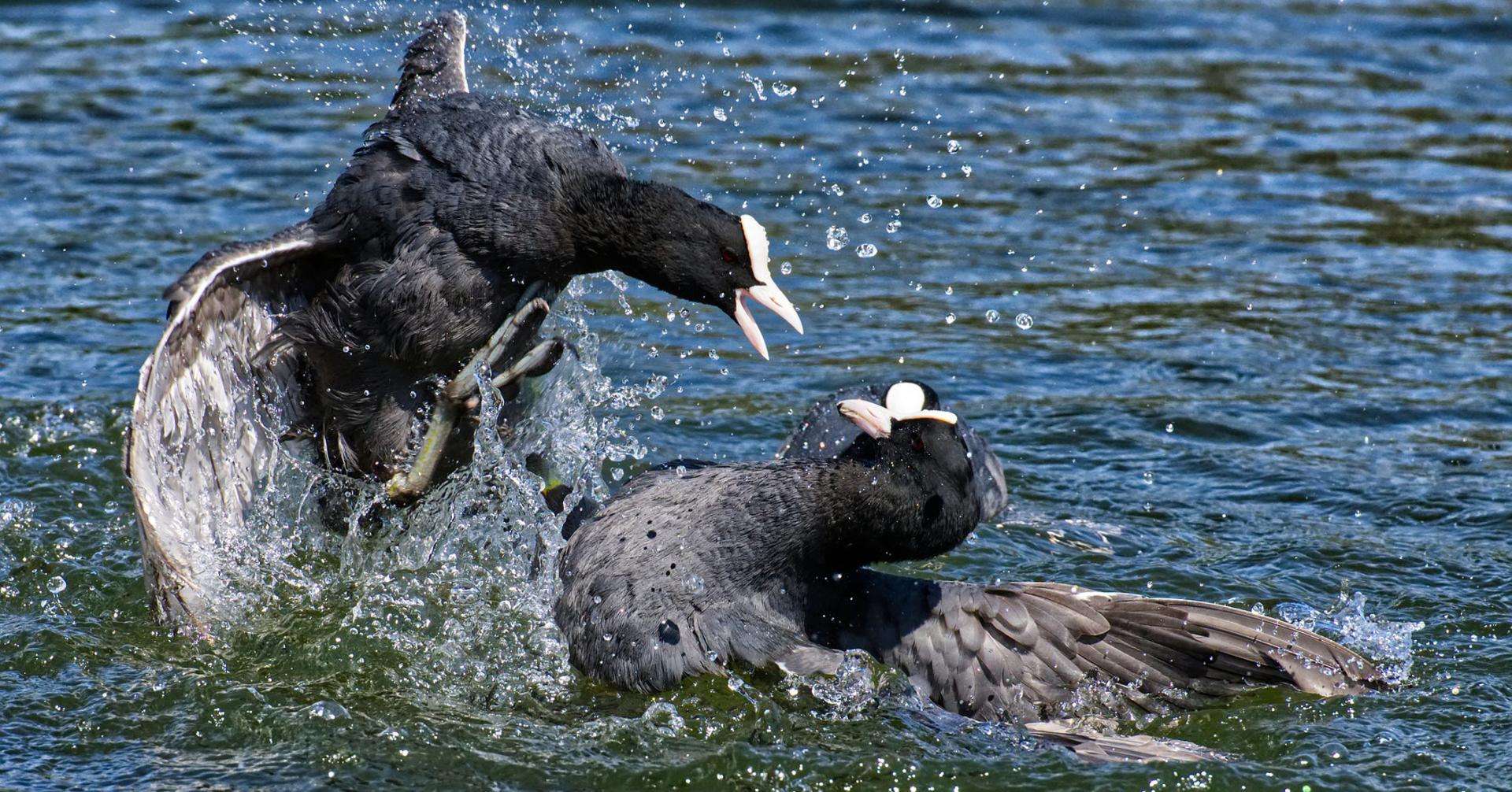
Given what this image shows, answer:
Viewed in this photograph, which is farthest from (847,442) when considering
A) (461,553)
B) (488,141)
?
(488,141)

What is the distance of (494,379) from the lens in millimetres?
4613

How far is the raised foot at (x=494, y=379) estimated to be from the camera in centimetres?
450

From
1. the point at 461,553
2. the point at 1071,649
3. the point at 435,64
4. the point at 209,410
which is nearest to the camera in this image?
the point at 1071,649

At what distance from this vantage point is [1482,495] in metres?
5.36

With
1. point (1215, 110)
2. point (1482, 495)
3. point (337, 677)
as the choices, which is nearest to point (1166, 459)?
point (1482, 495)

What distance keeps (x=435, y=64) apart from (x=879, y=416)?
1.92 metres

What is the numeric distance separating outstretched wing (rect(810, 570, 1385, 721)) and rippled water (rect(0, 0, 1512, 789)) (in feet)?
0.32

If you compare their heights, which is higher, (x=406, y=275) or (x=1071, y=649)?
(x=406, y=275)

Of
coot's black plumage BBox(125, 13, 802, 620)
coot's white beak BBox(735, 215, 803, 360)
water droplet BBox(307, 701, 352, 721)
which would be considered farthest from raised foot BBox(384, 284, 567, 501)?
water droplet BBox(307, 701, 352, 721)

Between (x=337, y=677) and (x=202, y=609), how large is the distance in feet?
1.19

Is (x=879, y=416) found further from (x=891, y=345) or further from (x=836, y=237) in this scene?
(x=836, y=237)

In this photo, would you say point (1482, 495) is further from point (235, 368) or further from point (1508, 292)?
point (235, 368)

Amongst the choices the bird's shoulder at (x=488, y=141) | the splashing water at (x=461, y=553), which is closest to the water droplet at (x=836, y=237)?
the splashing water at (x=461, y=553)

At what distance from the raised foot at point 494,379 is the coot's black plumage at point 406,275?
1 cm
